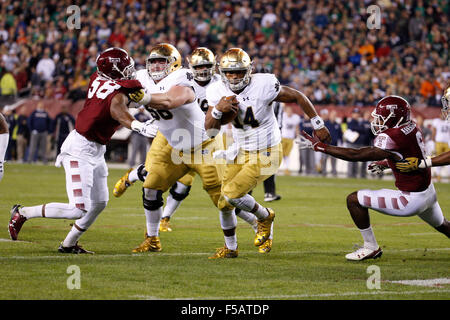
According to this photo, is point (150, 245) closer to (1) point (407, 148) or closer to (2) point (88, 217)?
(2) point (88, 217)

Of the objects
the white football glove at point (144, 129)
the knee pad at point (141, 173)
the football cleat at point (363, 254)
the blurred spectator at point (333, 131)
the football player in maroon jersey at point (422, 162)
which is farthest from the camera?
the blurred spectator at point (333, 131)

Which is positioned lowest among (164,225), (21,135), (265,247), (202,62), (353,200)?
(21,135)

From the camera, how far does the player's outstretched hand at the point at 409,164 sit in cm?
667

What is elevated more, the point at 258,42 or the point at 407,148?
the point at 407,148

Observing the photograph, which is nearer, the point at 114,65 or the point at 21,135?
the point at 114,65

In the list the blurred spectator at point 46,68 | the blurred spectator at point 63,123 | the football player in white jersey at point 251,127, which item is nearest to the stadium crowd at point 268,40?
the blurred spectator at point 46,68

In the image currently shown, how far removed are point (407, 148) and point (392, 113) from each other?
329 mm

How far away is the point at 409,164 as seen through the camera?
668cm

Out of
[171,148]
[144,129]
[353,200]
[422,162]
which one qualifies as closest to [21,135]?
[171,148]

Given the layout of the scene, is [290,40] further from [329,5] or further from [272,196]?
[272,196]

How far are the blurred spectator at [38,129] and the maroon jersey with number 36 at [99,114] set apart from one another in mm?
13410

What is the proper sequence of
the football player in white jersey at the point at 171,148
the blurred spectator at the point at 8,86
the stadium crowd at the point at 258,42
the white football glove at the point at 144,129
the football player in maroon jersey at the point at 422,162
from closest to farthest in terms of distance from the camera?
the white football glove at the point at 144,129
the football player in maroon jersey at the point at 422,162
the football player in white jersey at the point at 171,148
the stadium crowd at the point at 258,42
the blurred spectator at the point at 8,86

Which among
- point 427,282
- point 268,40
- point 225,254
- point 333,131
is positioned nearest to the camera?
point 427,282

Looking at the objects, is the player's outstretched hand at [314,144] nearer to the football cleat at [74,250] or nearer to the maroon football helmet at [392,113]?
the maroon football helmet at [392,113]
